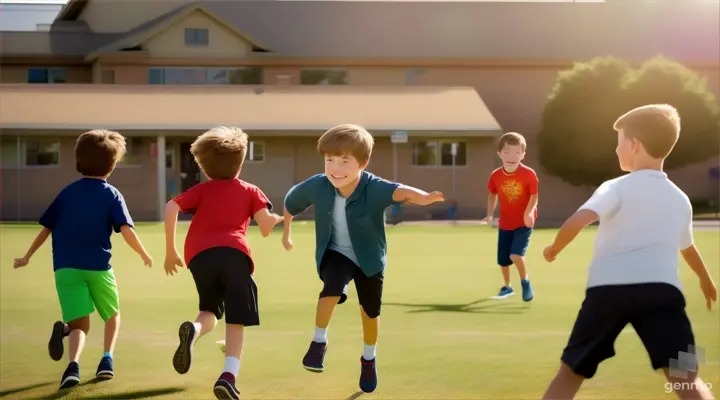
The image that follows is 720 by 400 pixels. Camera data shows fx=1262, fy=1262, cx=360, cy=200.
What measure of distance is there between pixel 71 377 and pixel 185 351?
1.23 meters

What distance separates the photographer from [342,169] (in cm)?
767

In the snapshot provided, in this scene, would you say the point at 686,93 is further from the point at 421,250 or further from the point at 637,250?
the point at 637,250

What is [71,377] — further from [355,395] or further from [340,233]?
[340,233]

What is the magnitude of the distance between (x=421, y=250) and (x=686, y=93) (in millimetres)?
26067

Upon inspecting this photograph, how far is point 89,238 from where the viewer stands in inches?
326

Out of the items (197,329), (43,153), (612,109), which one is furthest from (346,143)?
(612,109)

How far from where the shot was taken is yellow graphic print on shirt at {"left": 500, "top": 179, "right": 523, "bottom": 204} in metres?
13.6

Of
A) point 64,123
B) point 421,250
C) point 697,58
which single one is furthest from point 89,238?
point 697,58

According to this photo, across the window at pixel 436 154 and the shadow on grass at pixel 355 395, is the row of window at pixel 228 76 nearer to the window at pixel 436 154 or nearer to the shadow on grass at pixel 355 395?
the window at pixel 436 154

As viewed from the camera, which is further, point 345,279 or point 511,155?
point 511,155

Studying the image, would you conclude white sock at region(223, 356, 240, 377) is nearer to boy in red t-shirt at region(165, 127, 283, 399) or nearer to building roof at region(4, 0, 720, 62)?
boy in red t-shirt at region(165, 127, 283, 399)

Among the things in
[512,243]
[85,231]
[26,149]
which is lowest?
[26,149]

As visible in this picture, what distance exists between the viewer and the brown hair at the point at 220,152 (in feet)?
25.0

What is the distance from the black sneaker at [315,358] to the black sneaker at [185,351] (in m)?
0.70
